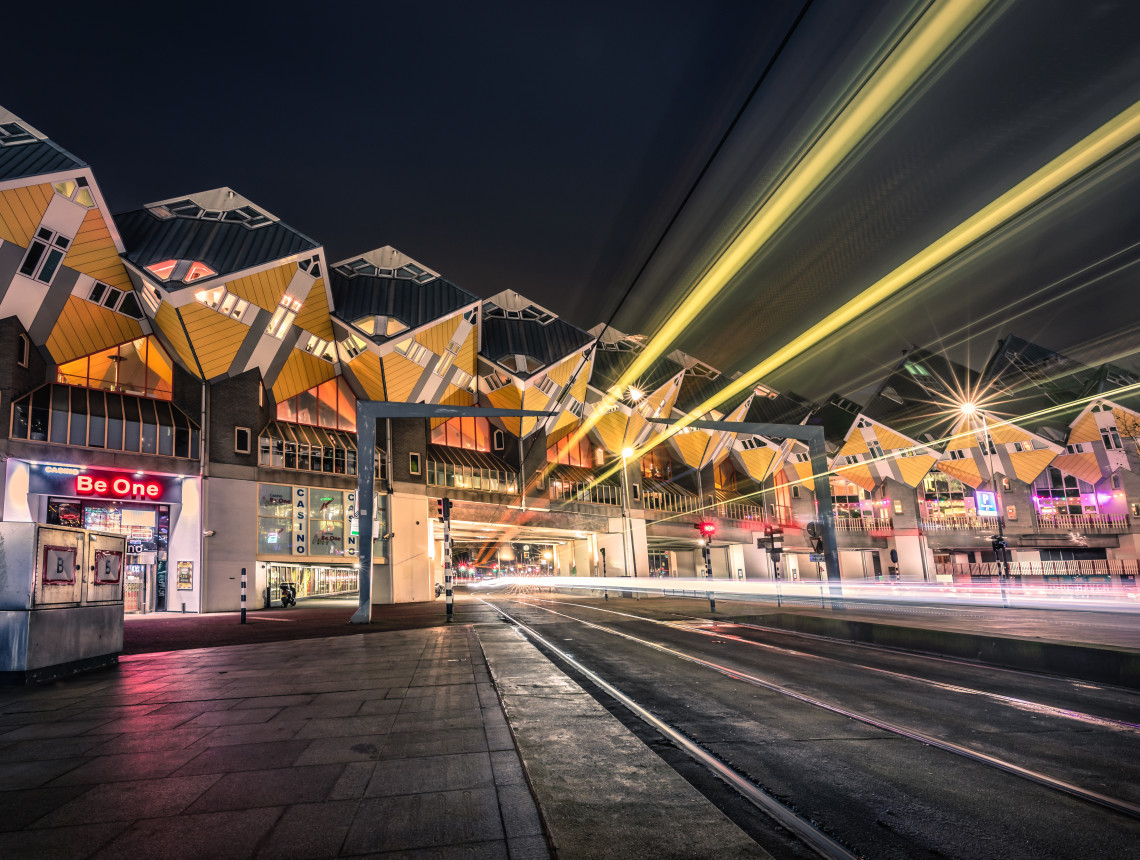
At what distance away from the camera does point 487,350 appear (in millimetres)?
48750

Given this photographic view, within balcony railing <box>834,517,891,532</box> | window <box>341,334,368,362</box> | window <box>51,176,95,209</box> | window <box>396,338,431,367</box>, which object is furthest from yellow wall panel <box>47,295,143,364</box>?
balcony railing <box>834,517,891,532</box>

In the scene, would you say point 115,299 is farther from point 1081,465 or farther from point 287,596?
point 1081,465

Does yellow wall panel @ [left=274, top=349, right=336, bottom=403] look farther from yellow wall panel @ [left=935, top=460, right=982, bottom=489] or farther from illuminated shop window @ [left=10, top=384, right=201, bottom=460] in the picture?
yellow wall panel @ [left=935, top=460, right=982, bottom=489]

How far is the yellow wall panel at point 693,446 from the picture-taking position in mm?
63562

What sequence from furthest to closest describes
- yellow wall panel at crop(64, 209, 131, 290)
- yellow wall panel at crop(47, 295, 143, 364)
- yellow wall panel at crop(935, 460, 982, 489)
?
yellow wall panel at crop(935, 460, 982, 489) → yellow wall panel at crop(47, 295, 143, 364) → yellow wall panel at crop(64, 209, 131, 290)

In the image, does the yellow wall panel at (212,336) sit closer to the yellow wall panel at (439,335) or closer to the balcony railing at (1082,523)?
the yellow wall panel at (439,335)

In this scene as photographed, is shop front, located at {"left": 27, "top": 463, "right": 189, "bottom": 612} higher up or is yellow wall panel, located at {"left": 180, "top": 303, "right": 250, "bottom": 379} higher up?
yellow wall panel, located at {"left": 180, "top": 303, "right": 250, "bottom": 379}

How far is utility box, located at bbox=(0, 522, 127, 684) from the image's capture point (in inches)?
375

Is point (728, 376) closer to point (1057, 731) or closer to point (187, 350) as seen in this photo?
point (187, 350)

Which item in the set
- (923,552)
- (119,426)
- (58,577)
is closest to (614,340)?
(923,552)

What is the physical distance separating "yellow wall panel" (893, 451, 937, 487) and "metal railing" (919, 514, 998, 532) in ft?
13.4

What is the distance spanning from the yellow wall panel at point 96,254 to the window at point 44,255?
1.52 feet

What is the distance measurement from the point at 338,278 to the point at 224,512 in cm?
1654

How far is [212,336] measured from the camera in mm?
32531
